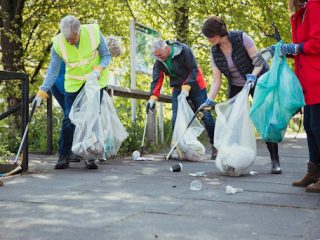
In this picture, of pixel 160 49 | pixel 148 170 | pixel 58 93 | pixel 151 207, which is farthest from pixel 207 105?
pixel 151 207

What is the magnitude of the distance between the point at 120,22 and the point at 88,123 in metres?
8.29

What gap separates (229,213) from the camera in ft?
12.9

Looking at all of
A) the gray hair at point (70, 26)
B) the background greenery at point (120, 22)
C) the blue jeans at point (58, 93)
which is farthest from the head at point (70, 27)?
the background greenery at point (120, 22)

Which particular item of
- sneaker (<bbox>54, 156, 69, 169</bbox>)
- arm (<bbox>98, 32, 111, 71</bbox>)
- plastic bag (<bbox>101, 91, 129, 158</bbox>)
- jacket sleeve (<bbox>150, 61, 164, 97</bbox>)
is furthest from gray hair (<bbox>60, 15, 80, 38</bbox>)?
jacket sleeve (<bbox>150, 61, 164, 97</bbox>)

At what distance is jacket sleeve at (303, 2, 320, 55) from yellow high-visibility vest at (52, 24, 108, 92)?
2.75 meters

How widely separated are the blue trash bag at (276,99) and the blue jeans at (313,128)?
111mm

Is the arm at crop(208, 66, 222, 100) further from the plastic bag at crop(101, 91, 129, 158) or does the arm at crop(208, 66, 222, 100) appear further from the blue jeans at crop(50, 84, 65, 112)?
the blue jeans at crop(50, 84, 65, 112)

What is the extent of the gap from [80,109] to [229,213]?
2.91 meters

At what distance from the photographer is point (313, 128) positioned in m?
4.59

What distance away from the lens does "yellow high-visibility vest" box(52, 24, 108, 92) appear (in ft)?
21.5

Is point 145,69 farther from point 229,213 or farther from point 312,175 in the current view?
point 229,213

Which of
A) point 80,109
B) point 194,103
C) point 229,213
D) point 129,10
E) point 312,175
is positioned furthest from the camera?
point 129,10

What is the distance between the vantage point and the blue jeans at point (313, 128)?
458cm

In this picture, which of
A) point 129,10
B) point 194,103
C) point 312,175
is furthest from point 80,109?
point 129,10
